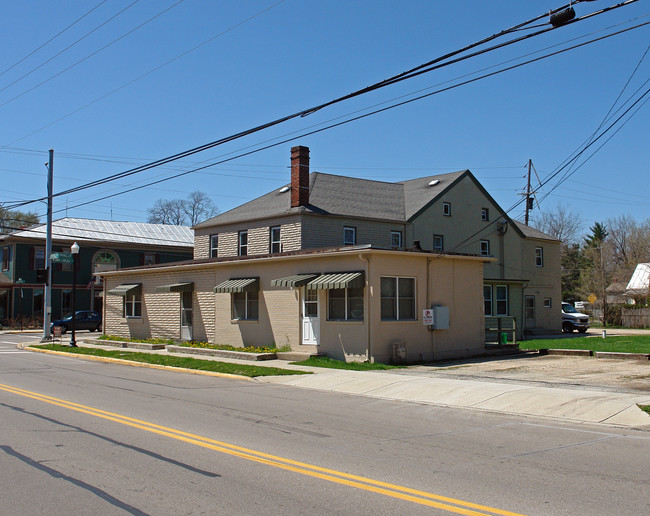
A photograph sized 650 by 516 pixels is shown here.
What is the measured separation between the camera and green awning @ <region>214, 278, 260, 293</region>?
25000 millimetres

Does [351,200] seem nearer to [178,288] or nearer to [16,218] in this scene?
[178,288]

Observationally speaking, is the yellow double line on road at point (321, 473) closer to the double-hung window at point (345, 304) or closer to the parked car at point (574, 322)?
the double-hung window at point (345, 304)

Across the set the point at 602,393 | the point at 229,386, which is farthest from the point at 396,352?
the point at 602,393

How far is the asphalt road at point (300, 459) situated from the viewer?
20.4 feet

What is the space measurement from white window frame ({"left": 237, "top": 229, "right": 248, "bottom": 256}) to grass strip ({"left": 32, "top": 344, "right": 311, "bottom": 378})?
1094 cm

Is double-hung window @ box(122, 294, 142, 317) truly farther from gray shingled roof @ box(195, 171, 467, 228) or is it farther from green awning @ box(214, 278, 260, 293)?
green awning @ box(214, 278, 260, 293)

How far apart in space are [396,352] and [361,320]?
5.05ft

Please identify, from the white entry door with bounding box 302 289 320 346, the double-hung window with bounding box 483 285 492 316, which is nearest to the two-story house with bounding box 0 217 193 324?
the double-hung window with bounding box 483 285 492 316

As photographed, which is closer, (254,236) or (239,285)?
(239,285)

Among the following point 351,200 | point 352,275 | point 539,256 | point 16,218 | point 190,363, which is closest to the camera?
point 352,275

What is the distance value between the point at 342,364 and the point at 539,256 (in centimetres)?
A: 2696

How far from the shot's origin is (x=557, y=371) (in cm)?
1886

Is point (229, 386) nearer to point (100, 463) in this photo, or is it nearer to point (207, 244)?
point (100, 463)

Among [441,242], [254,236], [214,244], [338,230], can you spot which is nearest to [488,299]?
[441,242]
